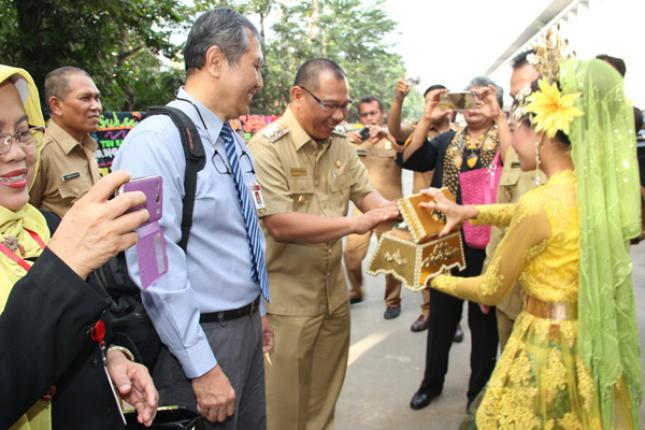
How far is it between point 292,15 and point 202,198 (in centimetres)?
2524

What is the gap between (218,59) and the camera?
5.41 ft

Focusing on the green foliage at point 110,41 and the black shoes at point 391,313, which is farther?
the green foliage at point 110,41

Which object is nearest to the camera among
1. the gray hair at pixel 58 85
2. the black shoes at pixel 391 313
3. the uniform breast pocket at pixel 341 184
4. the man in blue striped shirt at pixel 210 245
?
the man in blue striped shirt at pixel 210 245

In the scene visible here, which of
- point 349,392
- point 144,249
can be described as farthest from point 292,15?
point 144,249

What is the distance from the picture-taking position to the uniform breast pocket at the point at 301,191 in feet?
7.49

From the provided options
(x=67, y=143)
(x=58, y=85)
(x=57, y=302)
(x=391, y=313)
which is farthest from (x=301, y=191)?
(x=391, y=313)

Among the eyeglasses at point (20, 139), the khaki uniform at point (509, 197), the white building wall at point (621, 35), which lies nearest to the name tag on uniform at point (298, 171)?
the khaki uniform at point (509, 197)

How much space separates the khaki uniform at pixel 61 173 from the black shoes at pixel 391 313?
2.73 metres

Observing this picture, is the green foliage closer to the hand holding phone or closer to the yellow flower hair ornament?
the hand holding phone

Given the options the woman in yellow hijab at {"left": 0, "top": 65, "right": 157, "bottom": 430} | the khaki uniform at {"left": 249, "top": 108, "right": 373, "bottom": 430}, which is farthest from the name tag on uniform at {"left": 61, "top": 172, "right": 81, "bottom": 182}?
the woman in yellow hijab at {"left": 0, "top": 65, "right": 157, "bottom": 430}

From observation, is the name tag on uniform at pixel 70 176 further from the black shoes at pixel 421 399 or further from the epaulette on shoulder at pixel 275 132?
the black shoes at pixel 421 399

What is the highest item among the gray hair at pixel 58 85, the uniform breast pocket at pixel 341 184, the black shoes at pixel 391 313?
the gray hair at pixel 58 85

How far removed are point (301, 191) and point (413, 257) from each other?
607 millimetres

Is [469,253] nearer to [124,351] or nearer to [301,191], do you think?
[301,191]
